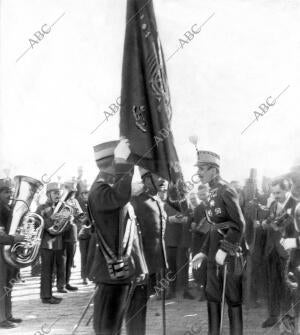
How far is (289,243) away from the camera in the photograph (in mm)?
5637

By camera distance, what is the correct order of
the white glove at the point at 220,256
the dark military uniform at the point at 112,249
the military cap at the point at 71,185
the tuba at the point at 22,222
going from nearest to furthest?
the dark military uniform at the point at 112,249, the white glove at the point at 220,256, the tuba at the point at 22,222, the military cap at the point at 71,185

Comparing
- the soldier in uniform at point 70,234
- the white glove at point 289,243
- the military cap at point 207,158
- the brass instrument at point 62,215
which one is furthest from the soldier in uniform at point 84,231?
the white glove at point 289,243

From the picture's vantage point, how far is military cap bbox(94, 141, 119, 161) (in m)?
5.08

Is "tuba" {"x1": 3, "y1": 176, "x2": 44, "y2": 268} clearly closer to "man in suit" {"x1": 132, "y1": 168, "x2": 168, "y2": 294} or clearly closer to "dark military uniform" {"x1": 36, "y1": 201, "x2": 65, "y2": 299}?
"dark military uniform" {"x1": 36, "y1": 201, "x2": 65, "y2": 299}

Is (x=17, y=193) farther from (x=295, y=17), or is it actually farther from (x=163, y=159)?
(x=295, y=17)

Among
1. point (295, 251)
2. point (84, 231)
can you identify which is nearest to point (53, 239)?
point (84, 231)

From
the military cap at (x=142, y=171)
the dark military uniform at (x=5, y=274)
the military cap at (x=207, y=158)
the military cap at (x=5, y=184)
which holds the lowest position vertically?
the dark military uniform at (x=5, y=274)

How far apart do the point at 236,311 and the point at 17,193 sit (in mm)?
2508

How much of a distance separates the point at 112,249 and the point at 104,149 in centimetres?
101

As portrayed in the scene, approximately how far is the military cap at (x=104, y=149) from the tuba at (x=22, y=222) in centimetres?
73

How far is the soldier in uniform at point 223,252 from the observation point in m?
5.21

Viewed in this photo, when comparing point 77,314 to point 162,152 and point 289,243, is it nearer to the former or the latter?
point 162,152

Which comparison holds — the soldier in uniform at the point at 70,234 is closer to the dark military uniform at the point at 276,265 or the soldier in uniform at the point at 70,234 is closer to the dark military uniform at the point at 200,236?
the dark military uniform at the point at 200,236

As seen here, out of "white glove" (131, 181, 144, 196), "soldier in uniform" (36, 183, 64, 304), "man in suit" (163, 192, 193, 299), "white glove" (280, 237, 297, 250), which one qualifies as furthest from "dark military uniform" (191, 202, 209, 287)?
"soldier in uniform" (36, 183, 64, 304)
